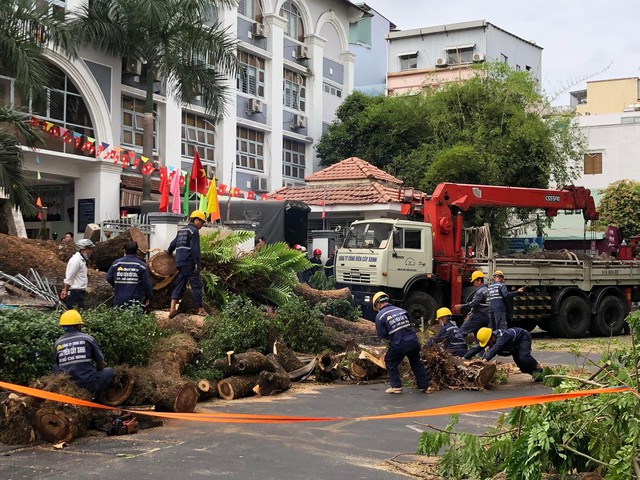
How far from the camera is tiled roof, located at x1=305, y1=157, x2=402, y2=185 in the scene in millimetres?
29234

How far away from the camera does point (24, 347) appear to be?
845cm

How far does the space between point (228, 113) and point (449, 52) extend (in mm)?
21440

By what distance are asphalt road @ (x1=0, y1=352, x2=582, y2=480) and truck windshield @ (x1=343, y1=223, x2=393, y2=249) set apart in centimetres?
796

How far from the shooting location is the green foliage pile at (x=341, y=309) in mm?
15400

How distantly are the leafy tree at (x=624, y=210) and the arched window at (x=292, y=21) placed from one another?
15.5 metres

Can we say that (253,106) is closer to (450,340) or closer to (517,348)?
(450,340)

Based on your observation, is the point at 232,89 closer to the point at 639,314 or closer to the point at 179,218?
the point at 179,218

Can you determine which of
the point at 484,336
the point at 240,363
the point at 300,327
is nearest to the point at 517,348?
the point at 484,336

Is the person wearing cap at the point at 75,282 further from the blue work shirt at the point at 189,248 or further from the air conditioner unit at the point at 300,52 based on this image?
the air conditioner unit at the point at 300,52

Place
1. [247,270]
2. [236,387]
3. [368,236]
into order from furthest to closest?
1. [368,236]
2. [247,270]
3. [236,387]

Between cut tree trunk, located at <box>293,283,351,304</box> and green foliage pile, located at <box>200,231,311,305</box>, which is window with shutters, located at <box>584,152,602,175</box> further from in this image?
green foliage pile, located at <box>200,231,311,305</box>

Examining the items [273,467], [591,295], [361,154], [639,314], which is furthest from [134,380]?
[361,154]

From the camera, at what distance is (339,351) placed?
13289 millimetres

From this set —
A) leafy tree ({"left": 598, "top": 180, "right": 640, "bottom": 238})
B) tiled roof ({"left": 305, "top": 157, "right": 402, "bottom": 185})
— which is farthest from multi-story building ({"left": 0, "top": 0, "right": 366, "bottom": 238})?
leafy tree ({"left": 598, "top": 180, "right": 640, "bottom": 238})
